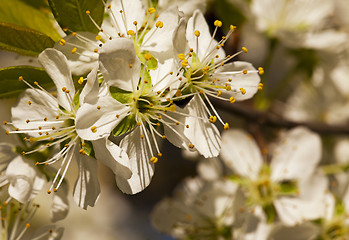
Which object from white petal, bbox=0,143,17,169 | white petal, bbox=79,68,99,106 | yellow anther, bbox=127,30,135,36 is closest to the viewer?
white petal, bbox=79,68,99,106

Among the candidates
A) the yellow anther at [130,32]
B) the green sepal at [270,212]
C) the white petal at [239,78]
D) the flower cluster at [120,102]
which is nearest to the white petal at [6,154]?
the flower cluster at [120,102]

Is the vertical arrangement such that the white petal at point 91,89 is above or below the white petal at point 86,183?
above

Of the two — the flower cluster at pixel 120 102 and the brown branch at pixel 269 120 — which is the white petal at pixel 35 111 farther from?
the brown branch at pixel 269 120

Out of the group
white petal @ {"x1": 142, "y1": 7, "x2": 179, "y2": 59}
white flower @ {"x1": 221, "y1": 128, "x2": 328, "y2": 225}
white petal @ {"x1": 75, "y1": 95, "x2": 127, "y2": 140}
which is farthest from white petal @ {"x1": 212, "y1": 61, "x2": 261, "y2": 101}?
white flower @ {"x1": 221, "y1": 128, "x2": 328, "y2": 225}

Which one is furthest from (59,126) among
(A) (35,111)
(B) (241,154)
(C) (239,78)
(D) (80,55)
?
(B) (241,154)

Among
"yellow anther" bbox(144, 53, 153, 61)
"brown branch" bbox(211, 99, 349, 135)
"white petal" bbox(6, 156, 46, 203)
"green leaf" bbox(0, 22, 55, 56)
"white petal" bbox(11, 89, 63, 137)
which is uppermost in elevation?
"green leaf" bbox(0, 22, 55, 56)

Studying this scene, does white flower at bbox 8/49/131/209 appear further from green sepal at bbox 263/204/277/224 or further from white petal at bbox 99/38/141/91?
green sepal at bbox 263/204/277/224

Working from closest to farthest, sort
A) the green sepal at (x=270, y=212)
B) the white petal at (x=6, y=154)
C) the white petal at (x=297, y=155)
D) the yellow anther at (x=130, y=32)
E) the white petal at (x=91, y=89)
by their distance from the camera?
1. the white petal at (x=91, y=89)
2. the yellow anther at (x=130, y=32)
3. the white petal at (x=6, y=154)
4. the green sepal at (x=270, y=212)
5. the white petal at (x=297, y=155)

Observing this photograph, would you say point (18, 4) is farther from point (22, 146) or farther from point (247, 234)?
point (247, 234)
